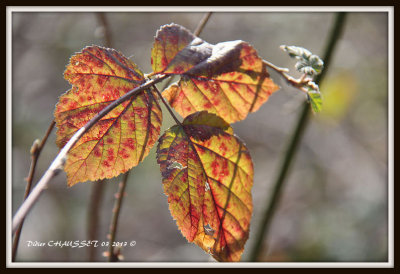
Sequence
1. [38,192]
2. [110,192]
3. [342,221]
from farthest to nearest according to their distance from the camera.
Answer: [110,192]
[342,221]
[38,192]

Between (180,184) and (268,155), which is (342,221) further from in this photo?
(180,184)

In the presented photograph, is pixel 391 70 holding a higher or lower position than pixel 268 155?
higher

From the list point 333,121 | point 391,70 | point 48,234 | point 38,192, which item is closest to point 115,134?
point 38,192

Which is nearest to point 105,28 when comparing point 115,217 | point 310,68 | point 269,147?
point 115,217

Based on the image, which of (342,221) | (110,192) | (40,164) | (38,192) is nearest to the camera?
(38,192)

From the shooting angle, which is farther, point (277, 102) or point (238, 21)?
point (277, 102)

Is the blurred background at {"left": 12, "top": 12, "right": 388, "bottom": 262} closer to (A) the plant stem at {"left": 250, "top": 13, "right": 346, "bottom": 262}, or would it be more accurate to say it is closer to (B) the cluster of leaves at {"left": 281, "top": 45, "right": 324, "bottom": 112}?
(A) the plant stem at {"left": 250, "top": 13, "right": 346, "bottom": 262}
